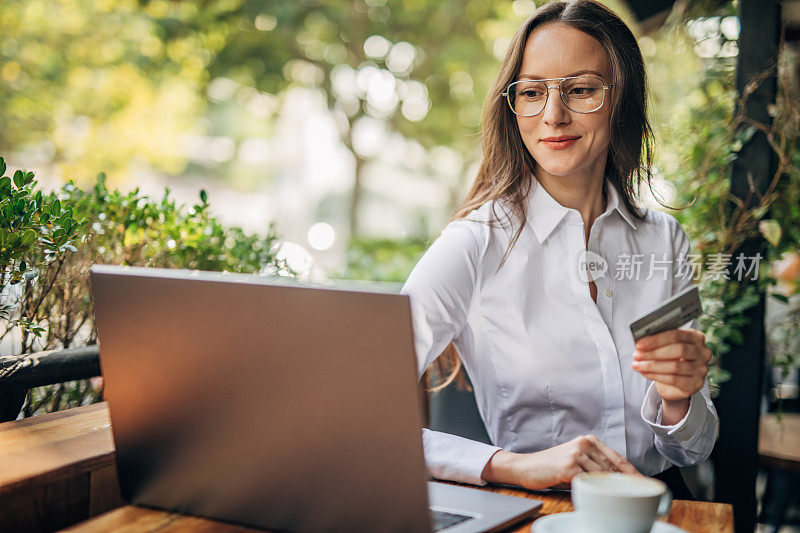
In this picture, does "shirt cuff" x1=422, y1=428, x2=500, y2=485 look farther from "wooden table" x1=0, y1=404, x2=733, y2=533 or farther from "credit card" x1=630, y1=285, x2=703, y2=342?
"credit card" x1=630, y1=285, x2=703, y2=342

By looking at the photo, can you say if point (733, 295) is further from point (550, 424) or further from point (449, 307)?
point (449, 307)

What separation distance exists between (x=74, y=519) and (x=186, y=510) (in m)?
0.33

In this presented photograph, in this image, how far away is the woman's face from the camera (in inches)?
59.3

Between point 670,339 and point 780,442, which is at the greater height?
point 670,339

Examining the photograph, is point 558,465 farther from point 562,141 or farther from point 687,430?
point 562,141

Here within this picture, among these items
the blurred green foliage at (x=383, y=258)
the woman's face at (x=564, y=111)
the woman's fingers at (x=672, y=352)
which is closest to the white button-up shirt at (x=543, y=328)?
the woman's face at (x=564, y=111)

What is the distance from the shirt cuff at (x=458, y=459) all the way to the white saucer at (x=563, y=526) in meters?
0.29

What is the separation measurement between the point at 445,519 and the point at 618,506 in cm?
26

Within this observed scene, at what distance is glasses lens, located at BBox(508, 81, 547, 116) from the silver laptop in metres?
0.86

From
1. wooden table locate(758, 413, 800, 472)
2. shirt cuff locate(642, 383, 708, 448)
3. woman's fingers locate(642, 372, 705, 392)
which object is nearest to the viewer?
woman's fingers locate(642, 372, 705, 392)

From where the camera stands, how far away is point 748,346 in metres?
2.29

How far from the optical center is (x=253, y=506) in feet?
3.03

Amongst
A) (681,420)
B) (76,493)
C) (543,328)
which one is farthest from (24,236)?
(681,420)
